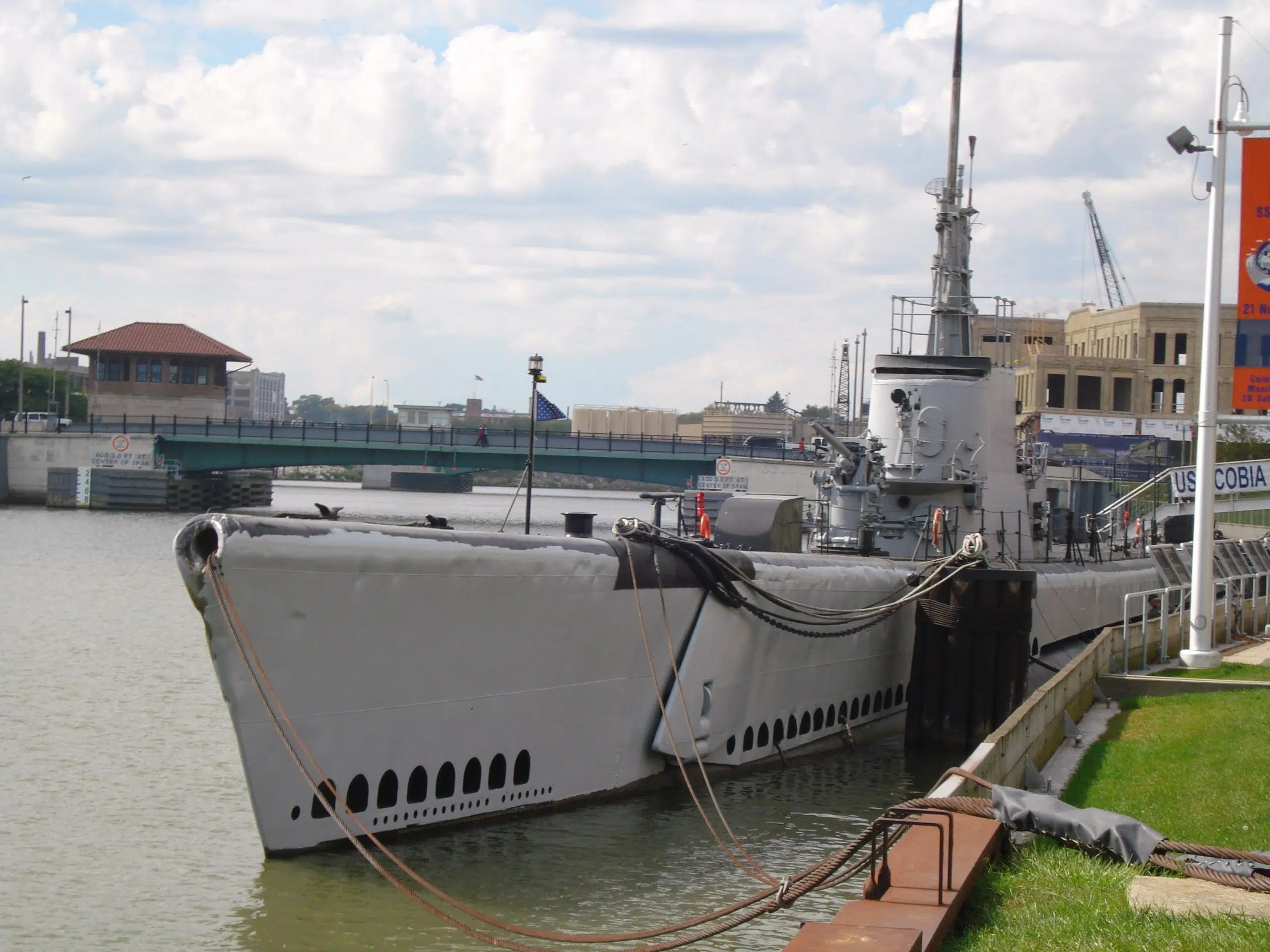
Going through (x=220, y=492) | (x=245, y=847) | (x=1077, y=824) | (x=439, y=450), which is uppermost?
(x=439, y=450)

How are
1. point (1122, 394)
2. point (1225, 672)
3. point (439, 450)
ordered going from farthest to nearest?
point (1122, 394) < point (439, 450) < point (1225, 672)

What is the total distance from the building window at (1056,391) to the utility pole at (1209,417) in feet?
219

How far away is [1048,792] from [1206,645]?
694cm

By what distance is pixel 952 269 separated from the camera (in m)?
23.2

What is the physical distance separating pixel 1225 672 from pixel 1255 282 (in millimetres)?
4618

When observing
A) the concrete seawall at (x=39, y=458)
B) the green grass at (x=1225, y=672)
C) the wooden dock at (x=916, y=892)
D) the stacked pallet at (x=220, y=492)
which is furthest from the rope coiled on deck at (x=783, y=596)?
the concrete seawall at (x=39, y=458)

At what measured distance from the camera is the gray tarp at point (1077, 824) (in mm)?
8383

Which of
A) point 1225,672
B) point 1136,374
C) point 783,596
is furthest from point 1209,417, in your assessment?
point 1136,374

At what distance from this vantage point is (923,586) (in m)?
16.9

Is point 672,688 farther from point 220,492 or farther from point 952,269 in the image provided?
point 220,492

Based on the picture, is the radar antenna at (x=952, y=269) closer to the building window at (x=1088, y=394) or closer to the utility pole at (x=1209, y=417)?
the utility pole at (x=1209, y=417)

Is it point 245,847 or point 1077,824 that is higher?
point 1077,824

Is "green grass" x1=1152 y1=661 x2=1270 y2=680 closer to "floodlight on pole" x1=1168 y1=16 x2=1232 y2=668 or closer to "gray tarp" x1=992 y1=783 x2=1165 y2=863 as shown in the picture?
"floodlight on pole" x1=1168 y1=16 x2=1232 y2=668

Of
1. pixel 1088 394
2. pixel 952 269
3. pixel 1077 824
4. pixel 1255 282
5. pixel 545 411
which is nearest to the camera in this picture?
pixel 1077 824
